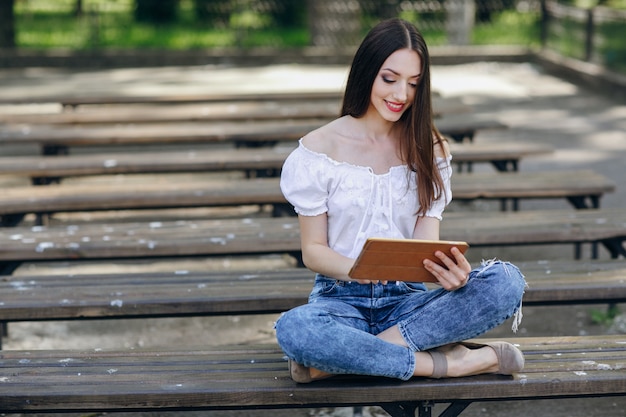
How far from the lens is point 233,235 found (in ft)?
15.6

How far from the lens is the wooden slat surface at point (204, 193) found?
17.9ft

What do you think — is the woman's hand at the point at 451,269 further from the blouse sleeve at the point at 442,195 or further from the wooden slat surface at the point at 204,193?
the wooden slat surface at the point at 204,193

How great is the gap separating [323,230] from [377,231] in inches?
6.9

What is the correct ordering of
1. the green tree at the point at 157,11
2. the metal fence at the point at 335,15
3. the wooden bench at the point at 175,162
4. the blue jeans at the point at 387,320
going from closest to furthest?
the blue jeans at the point at 387,320
the wooden bench at the point at 175,162
the metal fence at the point at 335,15
the green tree at the point at 157,11

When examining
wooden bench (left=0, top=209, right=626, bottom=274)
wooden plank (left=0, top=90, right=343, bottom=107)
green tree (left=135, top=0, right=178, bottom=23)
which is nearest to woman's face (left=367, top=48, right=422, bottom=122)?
wooden bench (left=0, top=209, right=626, bottom=274)

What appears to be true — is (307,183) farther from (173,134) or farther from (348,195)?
(173,134)

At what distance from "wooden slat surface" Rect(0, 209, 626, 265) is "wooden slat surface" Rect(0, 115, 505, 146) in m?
2.20

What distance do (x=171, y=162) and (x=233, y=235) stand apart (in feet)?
5.98

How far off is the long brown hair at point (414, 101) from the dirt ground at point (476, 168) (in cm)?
Answer: 114

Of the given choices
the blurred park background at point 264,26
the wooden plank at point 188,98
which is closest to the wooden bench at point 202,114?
the wooden plank at point 188,98

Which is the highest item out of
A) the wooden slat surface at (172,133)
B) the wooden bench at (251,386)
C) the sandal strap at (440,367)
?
the sandal strap at (440,367)

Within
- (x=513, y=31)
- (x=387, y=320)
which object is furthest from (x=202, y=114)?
(x=513, y=31)

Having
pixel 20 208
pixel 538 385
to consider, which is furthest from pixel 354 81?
pixel 20 208

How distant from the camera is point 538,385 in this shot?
10.2 ft
